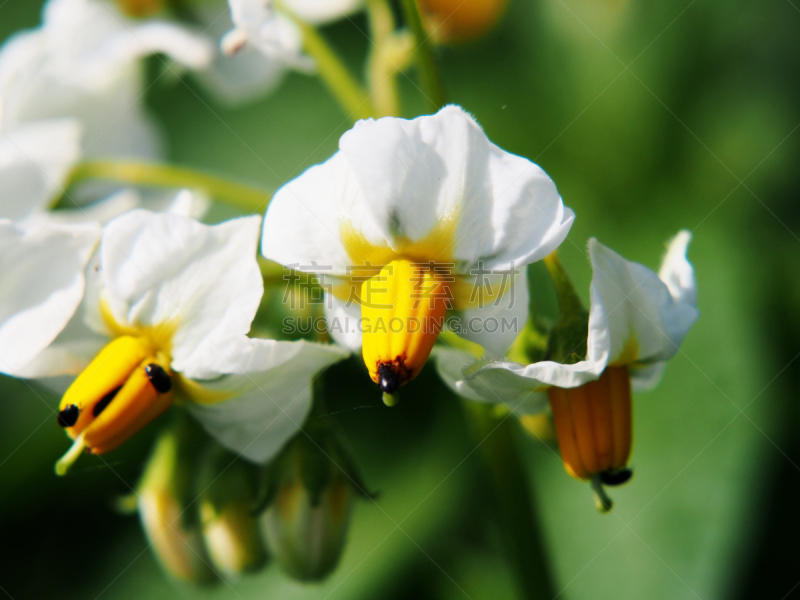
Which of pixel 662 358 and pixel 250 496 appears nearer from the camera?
pixel 662 358

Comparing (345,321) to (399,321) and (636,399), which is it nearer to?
(399,321)

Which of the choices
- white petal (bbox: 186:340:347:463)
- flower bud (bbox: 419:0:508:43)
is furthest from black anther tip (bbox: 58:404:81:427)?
flower bud (bbox: 419:0:508:43)

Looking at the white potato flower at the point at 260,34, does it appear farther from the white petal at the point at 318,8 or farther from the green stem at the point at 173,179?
the white petal at the point at 318,8

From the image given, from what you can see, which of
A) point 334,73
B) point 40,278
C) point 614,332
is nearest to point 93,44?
point 334,73

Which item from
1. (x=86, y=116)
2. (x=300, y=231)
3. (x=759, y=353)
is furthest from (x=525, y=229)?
(x=86, y=116)

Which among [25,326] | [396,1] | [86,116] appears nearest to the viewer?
[25,326]

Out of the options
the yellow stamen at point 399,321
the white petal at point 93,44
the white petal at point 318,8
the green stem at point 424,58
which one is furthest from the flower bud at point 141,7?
the yellow stamen at point 399,321

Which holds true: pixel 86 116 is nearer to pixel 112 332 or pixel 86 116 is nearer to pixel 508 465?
pixel 112 332
